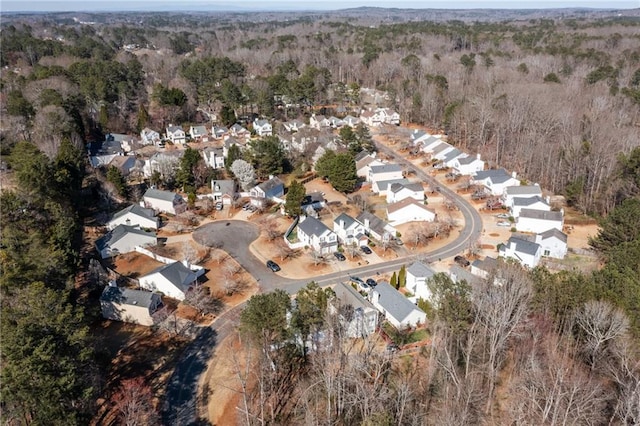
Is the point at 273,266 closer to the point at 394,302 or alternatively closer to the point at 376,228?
the point at 376,228

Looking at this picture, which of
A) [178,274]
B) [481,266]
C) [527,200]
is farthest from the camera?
[527,200]

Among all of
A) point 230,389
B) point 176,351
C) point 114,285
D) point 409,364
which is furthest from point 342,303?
point 114,285

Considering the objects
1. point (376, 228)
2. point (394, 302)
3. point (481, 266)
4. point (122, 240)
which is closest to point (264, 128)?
point (376, 228)

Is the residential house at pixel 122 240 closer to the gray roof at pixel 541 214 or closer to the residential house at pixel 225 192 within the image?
the residential house at pixel 225 192

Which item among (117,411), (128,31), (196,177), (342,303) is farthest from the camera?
(128,31)

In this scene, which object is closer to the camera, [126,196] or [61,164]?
[61,164]

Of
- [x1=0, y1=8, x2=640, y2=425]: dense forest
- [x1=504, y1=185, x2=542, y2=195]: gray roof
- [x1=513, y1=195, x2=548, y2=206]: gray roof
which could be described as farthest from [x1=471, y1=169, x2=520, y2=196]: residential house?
[x1=0, y1=8, x2=640, y2=425]: dense forest

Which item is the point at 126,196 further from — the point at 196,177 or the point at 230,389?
the point at 230,389
